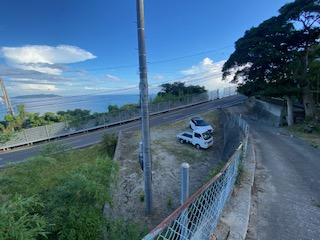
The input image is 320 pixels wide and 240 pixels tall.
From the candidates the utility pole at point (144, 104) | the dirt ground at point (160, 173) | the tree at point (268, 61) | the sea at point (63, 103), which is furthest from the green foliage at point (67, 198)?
the sea at point (63, 103)

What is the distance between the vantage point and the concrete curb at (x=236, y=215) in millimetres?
2480

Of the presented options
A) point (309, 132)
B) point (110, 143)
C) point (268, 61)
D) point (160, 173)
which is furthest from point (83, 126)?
point (309, 132)

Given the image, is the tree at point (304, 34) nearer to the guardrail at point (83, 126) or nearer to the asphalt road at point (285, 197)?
the asphalt road at point (285, 197)

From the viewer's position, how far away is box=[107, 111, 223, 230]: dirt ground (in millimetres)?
6496

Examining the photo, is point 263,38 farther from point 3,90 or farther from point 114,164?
point 3,90

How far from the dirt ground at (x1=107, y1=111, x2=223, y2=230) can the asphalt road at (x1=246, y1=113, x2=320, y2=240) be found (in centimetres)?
193

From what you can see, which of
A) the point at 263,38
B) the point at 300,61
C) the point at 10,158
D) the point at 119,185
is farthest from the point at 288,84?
the point at 10,158

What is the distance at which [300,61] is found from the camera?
40.8ft

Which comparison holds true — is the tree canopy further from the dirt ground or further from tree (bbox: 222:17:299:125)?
the dirt ground

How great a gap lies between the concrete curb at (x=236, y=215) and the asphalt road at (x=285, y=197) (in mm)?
165

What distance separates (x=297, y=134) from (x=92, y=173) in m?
12.5

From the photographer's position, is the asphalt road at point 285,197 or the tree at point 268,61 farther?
the tree at point 268,61

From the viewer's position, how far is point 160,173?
9.30 m

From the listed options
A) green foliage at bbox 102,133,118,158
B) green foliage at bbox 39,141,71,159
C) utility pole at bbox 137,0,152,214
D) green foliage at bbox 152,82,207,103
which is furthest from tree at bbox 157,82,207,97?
utility pole at bbox 137,0,152,214
